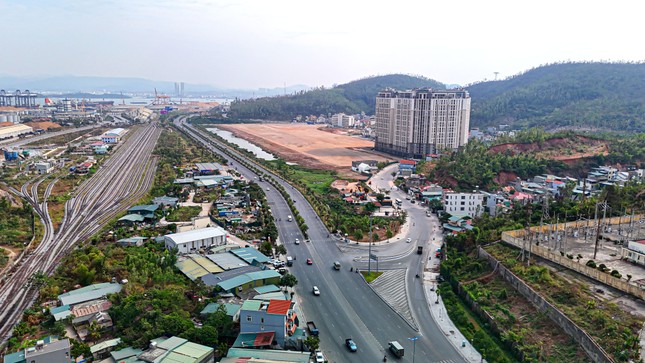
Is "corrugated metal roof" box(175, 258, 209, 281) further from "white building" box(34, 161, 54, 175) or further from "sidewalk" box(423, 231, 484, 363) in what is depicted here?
"white building" box(34, 161, 54, 175)

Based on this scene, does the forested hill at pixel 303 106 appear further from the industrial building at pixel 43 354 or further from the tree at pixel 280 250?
the industrial building at pixel 43 354

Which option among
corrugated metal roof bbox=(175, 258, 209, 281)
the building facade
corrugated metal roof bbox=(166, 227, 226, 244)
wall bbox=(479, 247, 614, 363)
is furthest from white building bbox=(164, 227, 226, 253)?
the building facade

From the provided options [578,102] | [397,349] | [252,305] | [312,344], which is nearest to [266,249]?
[252,305]

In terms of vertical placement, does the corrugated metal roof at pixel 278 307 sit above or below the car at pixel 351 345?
above

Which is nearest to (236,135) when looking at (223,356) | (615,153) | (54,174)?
(54,174)

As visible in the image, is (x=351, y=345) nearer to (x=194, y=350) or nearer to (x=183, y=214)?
(x=194, y=350)

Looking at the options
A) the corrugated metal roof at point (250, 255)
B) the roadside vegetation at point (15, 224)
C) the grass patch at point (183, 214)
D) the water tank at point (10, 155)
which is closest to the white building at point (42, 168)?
the water tank at point (10, 155)
